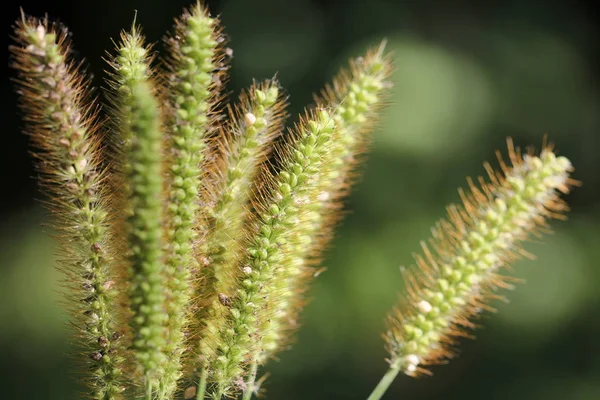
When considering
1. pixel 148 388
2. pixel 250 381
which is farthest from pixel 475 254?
pixel 148 388

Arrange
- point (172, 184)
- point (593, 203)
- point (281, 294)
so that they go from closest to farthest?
point (172, 184) < point (281, 294) < point (593, 203)

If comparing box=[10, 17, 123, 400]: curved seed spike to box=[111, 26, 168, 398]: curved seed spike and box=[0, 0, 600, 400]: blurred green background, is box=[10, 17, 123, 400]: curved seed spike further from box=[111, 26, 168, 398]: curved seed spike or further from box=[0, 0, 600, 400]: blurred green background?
box=[0, 0, 600, 400]: blurred green background

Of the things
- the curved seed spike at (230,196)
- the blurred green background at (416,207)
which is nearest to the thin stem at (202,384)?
the curved seed spike at (230,196)

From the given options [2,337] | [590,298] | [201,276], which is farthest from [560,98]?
[201,276]

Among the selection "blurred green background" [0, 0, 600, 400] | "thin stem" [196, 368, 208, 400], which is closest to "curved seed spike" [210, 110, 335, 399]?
"thin stem" [196, 368, 208, 400]

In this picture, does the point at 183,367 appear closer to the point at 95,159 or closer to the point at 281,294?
the point at 281,294

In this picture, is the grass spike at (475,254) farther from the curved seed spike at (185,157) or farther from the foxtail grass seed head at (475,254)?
the curved seed spike at (185,157)
